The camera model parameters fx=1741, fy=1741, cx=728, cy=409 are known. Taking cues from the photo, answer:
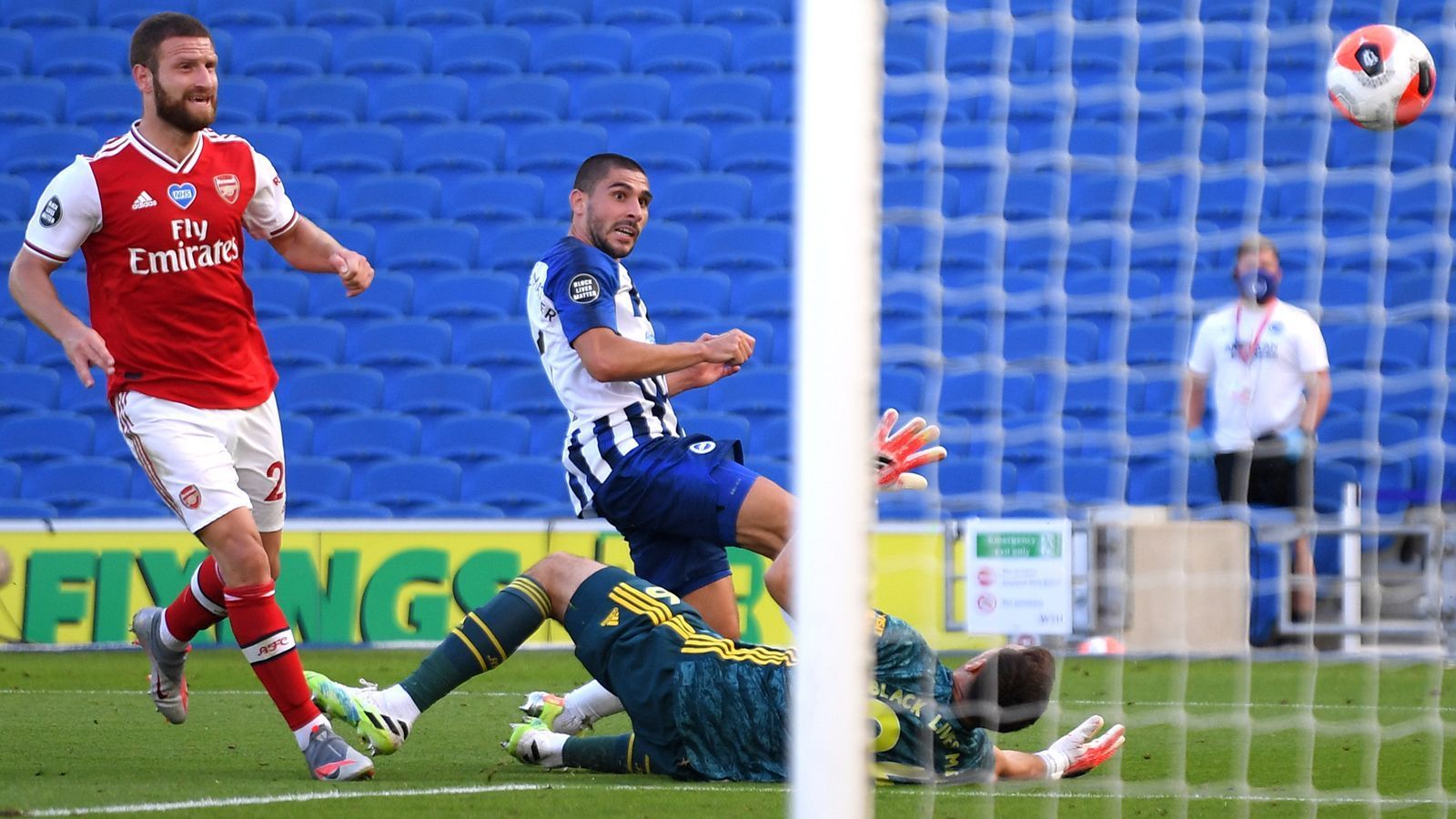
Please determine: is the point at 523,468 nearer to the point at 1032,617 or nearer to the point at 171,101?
the point at 1032,617

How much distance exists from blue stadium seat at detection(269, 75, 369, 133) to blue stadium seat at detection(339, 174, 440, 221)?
50cm

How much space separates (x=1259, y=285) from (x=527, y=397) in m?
4.20

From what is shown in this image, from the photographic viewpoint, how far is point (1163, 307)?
10.4m

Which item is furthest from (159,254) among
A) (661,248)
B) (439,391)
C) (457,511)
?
(661,248)

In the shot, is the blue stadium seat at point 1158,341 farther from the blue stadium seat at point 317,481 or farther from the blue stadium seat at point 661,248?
the blue stadium seat at point 317,481

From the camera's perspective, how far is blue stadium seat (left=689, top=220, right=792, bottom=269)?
10.7 metres

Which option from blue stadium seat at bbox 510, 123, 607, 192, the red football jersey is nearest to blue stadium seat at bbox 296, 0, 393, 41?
blue stadium seat at bbox 510, 123, 607, 192

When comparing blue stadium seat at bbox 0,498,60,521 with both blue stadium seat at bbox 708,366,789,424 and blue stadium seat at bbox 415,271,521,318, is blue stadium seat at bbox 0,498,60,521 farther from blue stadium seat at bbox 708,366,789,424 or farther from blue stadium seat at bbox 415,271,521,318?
blue stadium seat at bbox 708,366,789,424

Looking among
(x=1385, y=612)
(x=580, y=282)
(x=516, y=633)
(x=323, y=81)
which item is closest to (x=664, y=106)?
(x=323, y=81)

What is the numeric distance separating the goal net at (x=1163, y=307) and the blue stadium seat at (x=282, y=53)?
3678 mm

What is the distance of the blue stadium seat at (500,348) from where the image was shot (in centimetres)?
1037

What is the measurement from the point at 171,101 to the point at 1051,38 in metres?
7.67

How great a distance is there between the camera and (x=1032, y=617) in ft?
26.4

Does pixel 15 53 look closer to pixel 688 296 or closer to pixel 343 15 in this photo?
pixel 343 15
